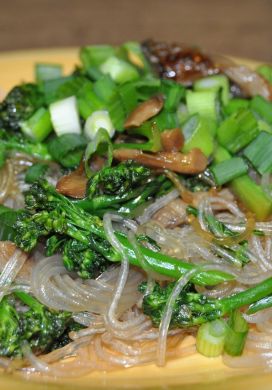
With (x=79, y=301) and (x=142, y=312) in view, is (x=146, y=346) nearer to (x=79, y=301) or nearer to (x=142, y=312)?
(x=142, y=312)

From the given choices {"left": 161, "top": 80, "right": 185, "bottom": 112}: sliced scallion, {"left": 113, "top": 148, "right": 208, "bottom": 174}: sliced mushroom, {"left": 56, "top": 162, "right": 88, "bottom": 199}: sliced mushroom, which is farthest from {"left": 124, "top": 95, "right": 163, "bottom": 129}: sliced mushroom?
{"left": 56, "top": 162, "right": 88, "bottom": 199}: sliced mushroom

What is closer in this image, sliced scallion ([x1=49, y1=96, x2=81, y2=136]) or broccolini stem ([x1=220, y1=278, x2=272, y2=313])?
broccolini stem ([x1=220, y1=278, x2=272, y2=313])

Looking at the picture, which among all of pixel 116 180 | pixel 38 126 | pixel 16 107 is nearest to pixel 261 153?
pixel 116 180

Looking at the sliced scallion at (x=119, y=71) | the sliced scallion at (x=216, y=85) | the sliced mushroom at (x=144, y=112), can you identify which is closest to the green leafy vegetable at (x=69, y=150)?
the sliced mushroom at (x=144, y=112)

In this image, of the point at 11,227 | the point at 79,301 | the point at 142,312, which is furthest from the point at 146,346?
the point at 11,227

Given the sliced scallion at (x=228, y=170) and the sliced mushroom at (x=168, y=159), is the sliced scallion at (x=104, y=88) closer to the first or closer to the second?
the sliced mushroom at (x=168, y=159)

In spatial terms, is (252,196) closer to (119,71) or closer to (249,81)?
(249,81)

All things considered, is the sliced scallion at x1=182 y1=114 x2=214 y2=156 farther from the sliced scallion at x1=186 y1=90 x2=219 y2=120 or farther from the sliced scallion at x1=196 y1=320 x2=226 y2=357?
the sliced scallion at x1=196 y1=320 x2=226 y2=357
